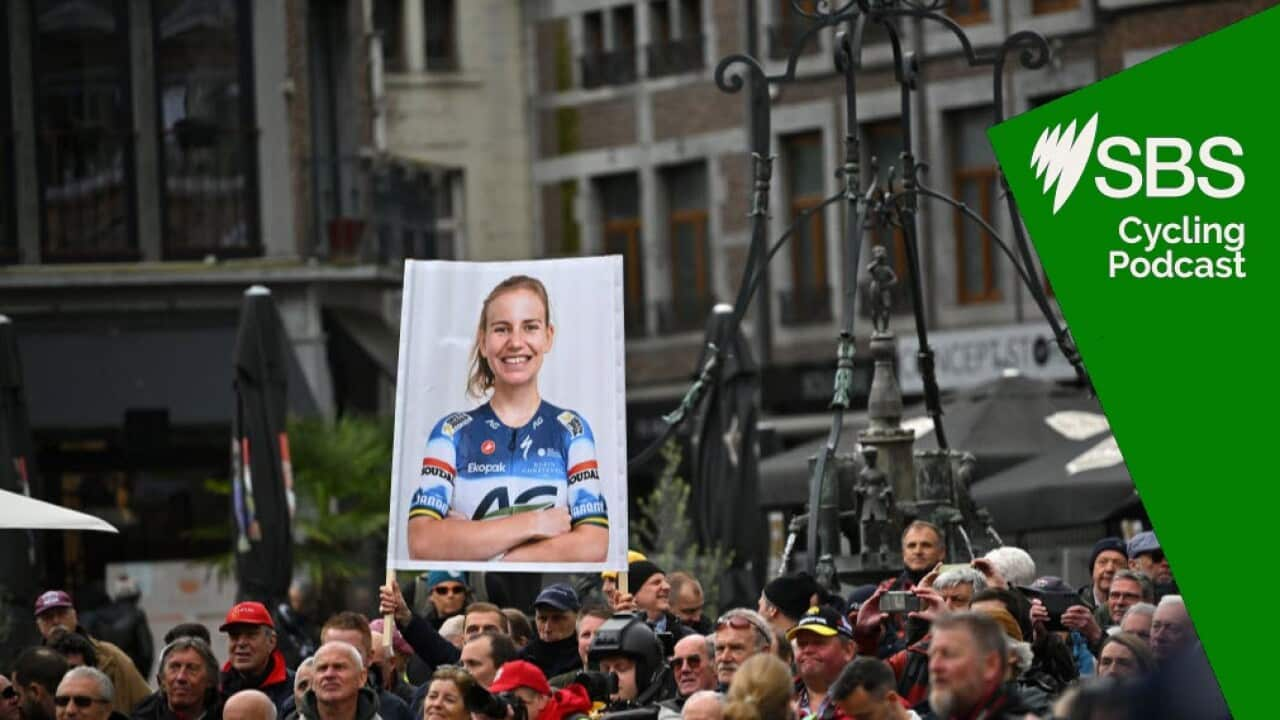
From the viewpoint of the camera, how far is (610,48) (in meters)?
42.8

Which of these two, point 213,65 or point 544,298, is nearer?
point 544,298

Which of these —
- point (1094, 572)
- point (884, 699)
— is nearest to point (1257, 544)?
point (884, 699)

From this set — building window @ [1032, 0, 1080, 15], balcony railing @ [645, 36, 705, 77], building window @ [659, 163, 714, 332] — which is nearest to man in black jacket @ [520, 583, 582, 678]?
building window @ [1032, 0, 1080, 15]

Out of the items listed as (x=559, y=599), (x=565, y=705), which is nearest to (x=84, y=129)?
(x=559, y=599)

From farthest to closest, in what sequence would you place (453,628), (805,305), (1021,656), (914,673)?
(805,305)
(453,628)
(914,673)
(1021,656)

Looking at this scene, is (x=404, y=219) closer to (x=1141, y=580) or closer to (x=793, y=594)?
(x=1141, y=580)

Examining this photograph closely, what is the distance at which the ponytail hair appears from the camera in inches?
496

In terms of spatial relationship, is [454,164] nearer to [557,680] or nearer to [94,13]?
[94,13]

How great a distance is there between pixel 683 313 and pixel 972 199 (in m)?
5.05

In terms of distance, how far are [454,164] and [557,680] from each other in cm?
3185

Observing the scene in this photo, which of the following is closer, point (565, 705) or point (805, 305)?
point (565, 705)

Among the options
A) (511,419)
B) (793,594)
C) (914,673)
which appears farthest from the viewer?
(511,419)

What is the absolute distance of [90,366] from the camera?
33094mm

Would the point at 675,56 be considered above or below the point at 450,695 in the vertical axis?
above
